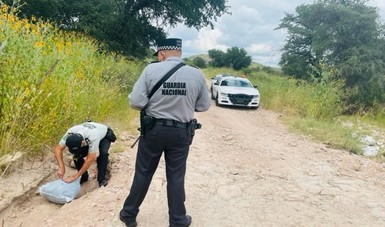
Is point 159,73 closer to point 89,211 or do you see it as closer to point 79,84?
point 89,211

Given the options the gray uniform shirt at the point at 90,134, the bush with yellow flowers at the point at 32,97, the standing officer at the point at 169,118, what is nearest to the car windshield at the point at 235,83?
the bush with yellow flowers at the point at 32,97

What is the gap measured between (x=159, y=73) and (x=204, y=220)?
177cm

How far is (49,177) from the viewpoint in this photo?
4.66 meters

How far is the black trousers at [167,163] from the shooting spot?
311cm

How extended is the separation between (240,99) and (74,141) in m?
10.3

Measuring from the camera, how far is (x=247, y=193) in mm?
4582

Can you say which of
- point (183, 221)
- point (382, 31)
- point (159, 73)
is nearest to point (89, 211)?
point (183, 221)

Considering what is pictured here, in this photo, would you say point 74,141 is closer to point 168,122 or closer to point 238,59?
point 168,122

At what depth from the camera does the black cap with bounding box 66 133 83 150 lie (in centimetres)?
403

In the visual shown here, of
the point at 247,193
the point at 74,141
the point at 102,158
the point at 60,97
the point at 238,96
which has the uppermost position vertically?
the point at 60,97

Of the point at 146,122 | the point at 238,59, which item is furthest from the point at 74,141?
the point at 238,59

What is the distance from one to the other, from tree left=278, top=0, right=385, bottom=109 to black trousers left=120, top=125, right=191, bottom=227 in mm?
12097

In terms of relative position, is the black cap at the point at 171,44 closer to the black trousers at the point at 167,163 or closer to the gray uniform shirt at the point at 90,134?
the black trousers at the point at 167,163

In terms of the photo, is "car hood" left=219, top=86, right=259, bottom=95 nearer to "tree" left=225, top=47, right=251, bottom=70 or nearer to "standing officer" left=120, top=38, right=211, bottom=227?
"standing officer" left=120, top=38, right=211, bottom=227
